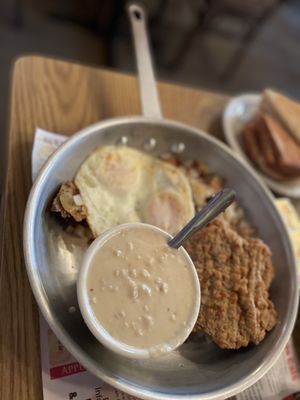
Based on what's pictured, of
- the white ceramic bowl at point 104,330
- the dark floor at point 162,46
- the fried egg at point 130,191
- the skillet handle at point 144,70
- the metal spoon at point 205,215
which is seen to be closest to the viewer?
the white ceramic bowl at point 104,330

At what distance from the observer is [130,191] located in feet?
3.39

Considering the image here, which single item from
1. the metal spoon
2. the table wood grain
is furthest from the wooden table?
the metal spoon

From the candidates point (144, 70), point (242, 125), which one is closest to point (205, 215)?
point (144, 70)

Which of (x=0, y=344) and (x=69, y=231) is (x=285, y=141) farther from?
(x=0, y=344)

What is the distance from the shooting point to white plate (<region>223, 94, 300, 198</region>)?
1.31 m

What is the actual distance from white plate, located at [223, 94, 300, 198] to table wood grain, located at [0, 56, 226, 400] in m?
0.05

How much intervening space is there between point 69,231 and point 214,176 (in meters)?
0.51

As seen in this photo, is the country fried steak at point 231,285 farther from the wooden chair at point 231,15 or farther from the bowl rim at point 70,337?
the wooden chair at point 231,15

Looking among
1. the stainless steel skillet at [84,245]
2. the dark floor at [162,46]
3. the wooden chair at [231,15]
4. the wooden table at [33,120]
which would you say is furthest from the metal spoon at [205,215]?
the wooden chair at [231,15]

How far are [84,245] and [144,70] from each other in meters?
0.59

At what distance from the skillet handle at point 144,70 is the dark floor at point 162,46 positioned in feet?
3.22

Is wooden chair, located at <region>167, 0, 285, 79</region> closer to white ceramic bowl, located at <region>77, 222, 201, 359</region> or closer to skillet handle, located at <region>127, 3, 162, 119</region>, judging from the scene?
skillet handle, located at <region>127, 3, 162, 119</region>

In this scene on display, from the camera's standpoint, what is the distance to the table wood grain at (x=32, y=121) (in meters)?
0.78

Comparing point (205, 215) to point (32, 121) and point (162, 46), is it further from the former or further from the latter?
point (162, 46)
